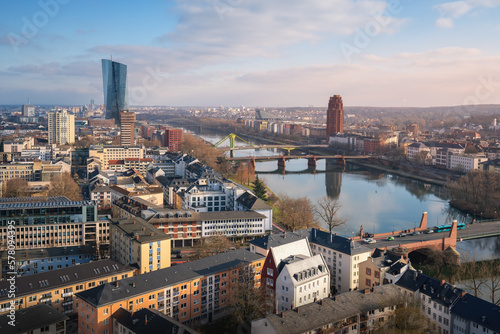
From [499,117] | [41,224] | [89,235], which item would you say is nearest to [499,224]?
[89,235]

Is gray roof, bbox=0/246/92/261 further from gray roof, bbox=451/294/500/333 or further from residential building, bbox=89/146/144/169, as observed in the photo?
residential building, bbox=89/146/144/169

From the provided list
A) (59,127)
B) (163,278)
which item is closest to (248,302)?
(163,278)

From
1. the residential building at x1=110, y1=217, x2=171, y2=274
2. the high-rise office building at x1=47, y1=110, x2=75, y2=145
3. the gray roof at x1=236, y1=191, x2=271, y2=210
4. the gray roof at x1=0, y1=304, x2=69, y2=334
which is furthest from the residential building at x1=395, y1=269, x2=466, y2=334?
the high-rise office building at x1=47, y1=110, x2=75, y2=145

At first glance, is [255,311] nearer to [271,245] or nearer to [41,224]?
[271,245]

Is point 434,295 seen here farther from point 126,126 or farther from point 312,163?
point 126,126

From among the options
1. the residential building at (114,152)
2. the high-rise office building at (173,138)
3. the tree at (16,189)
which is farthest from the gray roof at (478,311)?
the high-rise office building at (173,138)

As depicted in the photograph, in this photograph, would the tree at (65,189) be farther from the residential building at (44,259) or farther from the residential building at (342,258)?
the residential building at (342,258)
